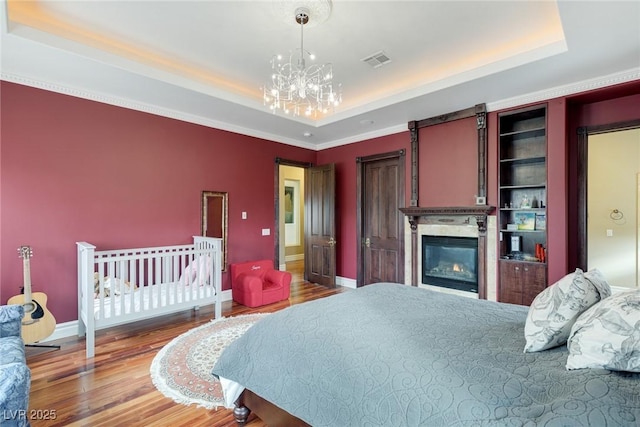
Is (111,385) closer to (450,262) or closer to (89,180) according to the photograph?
(89,180)

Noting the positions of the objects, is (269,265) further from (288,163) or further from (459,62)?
(459,62)

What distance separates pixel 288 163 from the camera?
5.76 m

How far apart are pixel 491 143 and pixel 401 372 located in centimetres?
370

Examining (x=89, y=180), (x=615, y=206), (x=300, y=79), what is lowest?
(x=615, y=206)

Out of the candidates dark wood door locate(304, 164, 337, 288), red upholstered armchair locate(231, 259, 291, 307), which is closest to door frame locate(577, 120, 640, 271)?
dark wood door locate(304, 164, 337, 288)

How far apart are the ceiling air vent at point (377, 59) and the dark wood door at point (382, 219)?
1825 mm

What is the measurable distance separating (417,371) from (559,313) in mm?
726

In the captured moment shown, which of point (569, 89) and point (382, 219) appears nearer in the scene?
point (569, 89)

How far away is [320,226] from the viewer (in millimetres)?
5867

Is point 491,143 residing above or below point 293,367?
above

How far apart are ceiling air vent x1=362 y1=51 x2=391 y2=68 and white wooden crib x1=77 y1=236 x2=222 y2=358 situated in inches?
108

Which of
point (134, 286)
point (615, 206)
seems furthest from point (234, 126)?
point (615, 206)

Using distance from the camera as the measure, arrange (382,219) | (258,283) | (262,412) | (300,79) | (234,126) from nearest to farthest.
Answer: (262,412)
(300,79)
(258,283)
(234,126)
(382,219)

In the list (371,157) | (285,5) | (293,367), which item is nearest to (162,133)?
(285,5)
